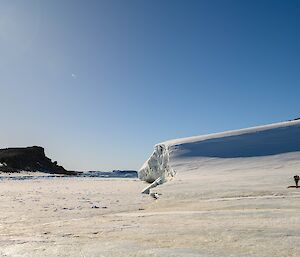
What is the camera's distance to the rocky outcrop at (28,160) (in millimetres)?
93000

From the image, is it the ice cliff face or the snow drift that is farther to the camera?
the ice cliff face

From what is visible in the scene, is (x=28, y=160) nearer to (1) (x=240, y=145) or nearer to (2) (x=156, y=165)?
(2) (x=156, y=165)

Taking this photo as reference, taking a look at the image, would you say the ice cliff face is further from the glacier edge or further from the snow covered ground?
the snow covered ground

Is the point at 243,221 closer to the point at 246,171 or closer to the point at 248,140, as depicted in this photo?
the point at 246,171

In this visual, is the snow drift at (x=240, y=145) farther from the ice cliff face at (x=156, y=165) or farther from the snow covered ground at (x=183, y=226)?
the snow covered ground at (x=183, y=226)

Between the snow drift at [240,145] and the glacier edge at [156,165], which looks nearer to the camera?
the snow drift at [240,145]

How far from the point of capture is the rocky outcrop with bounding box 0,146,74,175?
93.0 meters

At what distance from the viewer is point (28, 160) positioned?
3964 inches

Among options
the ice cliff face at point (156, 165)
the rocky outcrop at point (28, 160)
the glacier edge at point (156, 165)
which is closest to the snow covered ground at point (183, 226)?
the glacier edge at point (156, 165)

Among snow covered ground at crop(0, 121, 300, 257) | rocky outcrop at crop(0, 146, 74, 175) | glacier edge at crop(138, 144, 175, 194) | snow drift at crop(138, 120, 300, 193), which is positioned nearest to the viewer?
snow covered ground at crop(0, 121, 300, 257)

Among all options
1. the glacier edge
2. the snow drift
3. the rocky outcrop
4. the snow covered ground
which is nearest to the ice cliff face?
the glacier edge

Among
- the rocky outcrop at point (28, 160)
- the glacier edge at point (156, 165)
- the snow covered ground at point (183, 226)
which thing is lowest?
the snow covered ground at point (183, 226)

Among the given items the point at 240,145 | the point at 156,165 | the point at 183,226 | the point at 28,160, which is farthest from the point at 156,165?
the point at 28,160

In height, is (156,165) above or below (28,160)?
below
